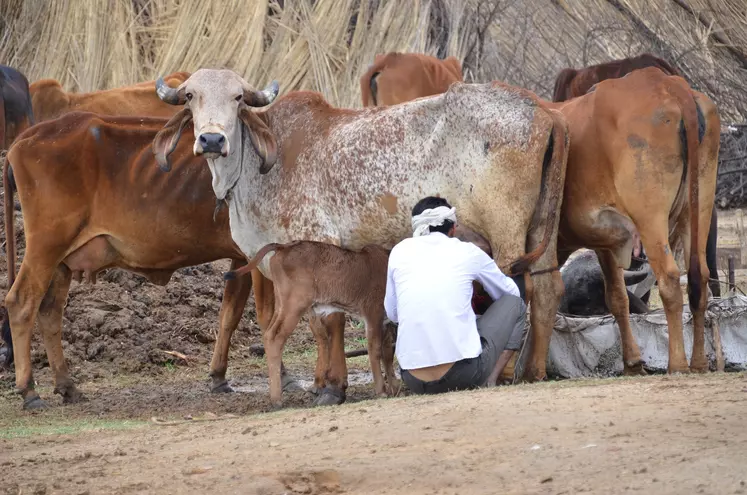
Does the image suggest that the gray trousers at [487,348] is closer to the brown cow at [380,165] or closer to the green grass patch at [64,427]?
the brown cow at [380,165]

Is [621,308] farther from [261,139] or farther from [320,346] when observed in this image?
[261,139]

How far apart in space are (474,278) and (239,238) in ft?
7.44

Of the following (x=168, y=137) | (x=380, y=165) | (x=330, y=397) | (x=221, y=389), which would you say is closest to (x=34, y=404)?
(x=221, y=389)

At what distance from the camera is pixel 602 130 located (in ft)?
27.9

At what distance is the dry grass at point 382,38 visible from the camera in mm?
15789

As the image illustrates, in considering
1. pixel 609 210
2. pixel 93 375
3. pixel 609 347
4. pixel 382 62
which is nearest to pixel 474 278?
pixel 609 210

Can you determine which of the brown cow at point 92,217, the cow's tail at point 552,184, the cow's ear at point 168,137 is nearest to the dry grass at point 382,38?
the brown cow at point 92,217

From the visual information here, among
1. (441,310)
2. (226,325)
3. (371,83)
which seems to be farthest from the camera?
(371,83)

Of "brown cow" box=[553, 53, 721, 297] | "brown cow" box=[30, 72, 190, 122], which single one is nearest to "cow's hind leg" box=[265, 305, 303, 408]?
"brown cow" box=[553, 53, 721, 297]

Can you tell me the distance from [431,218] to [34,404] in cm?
375

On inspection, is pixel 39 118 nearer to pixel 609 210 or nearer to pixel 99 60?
pixel 99 60

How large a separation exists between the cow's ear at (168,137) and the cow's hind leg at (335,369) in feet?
5.74

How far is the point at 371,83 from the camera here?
42.9 feet

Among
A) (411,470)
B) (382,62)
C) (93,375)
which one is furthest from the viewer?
(382,62)
